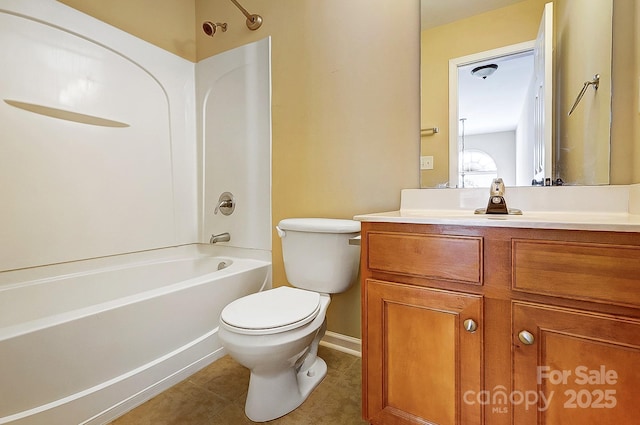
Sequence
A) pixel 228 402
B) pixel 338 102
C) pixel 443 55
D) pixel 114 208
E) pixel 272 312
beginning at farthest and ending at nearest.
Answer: pixel 114 208 < pixel 338 102 < pixel 443 55 < pixel 228 402 < pixel 272 312

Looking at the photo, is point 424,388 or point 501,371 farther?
point 424,388

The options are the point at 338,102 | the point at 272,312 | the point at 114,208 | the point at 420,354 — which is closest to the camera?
the point at 420,354

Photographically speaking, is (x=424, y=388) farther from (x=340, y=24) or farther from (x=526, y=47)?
(x=340, y=24)

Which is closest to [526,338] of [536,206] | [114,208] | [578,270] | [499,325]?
[499,325]

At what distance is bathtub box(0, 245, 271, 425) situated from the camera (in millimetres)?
1039

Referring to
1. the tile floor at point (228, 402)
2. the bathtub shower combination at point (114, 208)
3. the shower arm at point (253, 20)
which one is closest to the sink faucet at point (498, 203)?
the tile floor at point (228, 402)

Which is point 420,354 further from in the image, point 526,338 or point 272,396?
point 272,396

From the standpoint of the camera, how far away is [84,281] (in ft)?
5.60

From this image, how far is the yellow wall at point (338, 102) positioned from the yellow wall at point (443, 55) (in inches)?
2.1

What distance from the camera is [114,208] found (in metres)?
1.87

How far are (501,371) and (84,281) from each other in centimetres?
208

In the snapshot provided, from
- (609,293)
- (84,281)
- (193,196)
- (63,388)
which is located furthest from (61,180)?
(609,293)

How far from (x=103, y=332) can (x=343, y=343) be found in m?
1.20

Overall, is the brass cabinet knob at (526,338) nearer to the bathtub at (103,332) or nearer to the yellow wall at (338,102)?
the yellow wall at (338,102)
